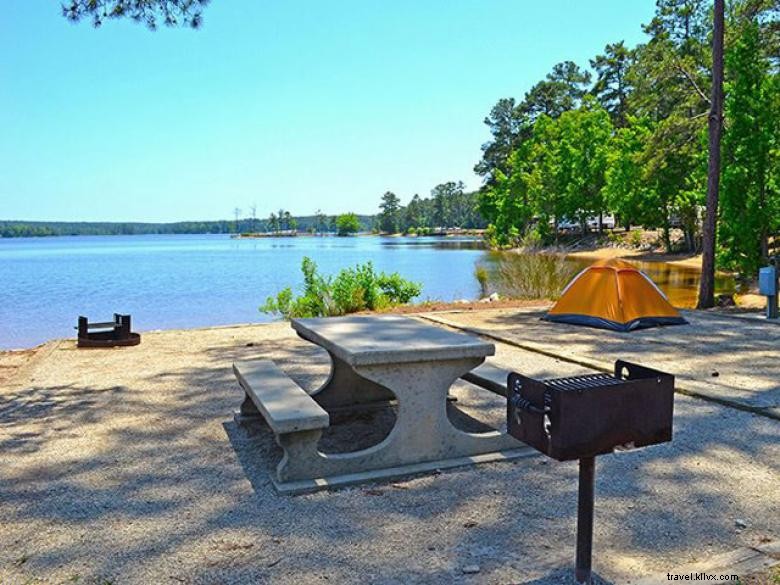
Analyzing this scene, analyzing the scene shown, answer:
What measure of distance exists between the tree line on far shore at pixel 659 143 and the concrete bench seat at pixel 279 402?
1210cm

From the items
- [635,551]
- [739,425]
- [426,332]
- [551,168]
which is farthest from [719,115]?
[551,168]

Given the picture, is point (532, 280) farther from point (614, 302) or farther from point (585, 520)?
point (585, 520)

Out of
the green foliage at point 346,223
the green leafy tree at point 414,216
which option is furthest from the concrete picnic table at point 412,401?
the green foliage at point 346,223

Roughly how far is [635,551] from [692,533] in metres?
0.37

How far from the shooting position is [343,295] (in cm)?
1194

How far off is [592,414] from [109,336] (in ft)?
24.7

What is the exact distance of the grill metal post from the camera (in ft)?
7.54

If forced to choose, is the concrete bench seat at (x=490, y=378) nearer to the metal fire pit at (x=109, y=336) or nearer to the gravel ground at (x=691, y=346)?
the gravel ground at (x=691, y=346)

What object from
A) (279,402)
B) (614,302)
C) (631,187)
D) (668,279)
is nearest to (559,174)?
(631,187)

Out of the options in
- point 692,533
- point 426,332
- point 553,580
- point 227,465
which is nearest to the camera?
point 553,580

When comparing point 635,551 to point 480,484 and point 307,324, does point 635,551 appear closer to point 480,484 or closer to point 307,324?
point 480,484

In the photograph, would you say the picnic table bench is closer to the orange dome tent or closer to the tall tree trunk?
the orange dome tent

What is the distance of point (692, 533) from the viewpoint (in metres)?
2.87

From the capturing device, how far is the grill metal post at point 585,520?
2297mm
